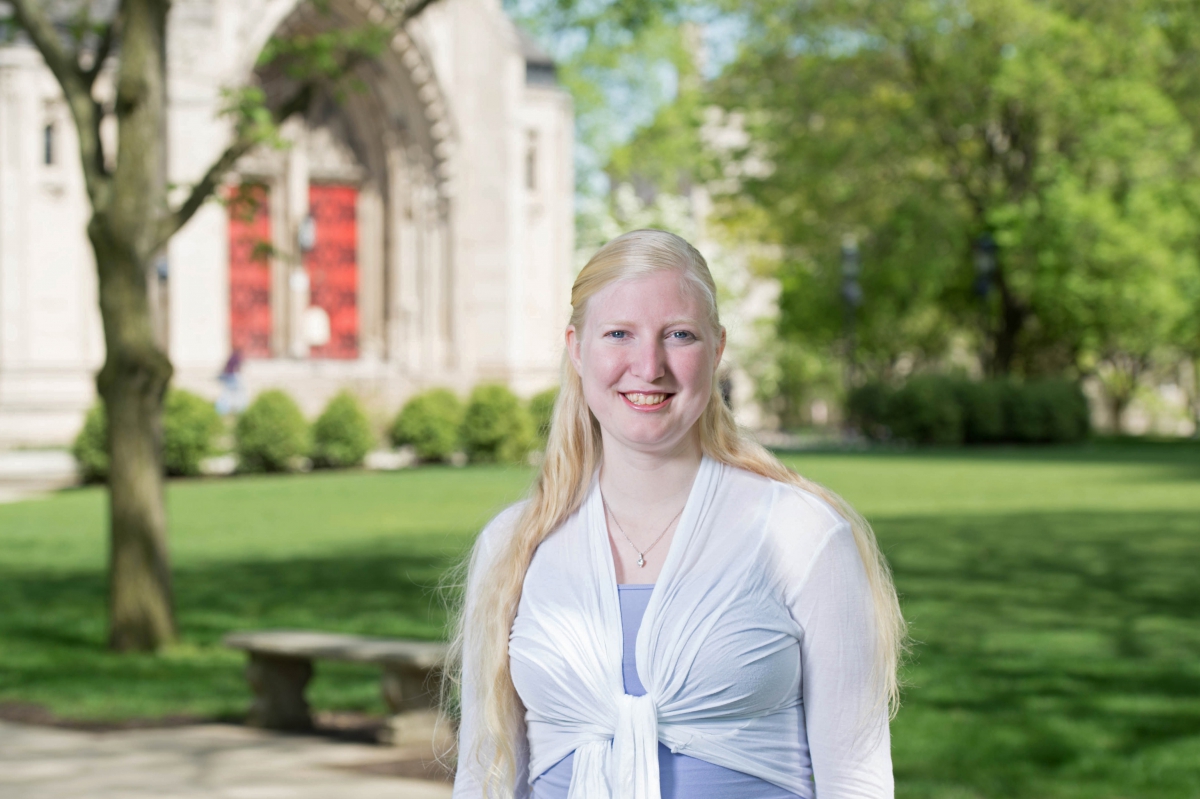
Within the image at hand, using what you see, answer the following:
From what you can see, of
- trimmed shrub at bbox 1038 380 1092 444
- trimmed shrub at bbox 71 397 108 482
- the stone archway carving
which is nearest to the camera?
trimmed shrub at bbox 71 397 108 482

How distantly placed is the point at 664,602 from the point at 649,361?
37cm

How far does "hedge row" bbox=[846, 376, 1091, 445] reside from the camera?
32.9 metres

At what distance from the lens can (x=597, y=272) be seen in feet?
7.63

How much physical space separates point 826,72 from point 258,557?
75.9 feet

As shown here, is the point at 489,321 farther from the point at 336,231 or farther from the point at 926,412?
the point at 926,412

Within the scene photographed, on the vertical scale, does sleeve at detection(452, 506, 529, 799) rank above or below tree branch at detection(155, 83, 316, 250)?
below

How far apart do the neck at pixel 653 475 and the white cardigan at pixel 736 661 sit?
2.7 inches

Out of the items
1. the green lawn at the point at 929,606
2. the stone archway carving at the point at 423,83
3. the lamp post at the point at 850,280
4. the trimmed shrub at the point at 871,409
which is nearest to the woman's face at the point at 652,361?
the green lawn at the point at 929,606

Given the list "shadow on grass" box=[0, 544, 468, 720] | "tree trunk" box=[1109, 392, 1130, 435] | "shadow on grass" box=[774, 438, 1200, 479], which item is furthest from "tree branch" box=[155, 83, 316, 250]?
"tree trunk" box=[1109, 392, 1130, 435]

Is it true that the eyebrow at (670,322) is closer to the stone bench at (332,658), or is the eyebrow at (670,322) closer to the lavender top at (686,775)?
the lavender top at (686,775)

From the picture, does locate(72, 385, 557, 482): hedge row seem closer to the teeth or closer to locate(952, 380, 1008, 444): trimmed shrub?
locate(952, 380, 1008, 444): trimmed shrub

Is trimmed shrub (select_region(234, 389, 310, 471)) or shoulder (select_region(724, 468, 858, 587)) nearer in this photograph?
shoulder (select_region(724, 468, 858, 587))

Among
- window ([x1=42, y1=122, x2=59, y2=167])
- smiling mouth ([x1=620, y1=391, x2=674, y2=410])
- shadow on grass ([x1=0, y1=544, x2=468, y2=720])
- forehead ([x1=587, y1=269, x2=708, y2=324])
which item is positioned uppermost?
window ([x1=42, y1=122, x2=59, y2=167])

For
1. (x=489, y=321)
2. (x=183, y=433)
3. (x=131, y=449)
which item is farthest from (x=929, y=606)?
(x=489, y=321)
